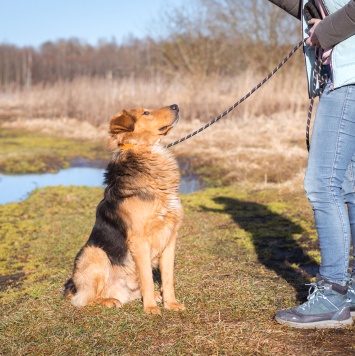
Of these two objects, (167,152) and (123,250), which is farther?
(167,152)

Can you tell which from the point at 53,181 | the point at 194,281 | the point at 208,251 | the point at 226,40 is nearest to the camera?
the point at 194,281

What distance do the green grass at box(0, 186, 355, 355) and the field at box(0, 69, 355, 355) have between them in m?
0.01

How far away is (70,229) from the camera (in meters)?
6.93

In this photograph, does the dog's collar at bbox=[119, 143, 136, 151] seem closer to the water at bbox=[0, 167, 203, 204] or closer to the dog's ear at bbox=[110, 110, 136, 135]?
the dog's ear at bbox=[110, 110, 136, 135]

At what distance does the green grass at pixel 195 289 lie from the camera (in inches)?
125

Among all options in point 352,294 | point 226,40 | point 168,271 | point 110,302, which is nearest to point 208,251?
point 168,271

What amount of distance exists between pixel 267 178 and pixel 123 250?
6.54m

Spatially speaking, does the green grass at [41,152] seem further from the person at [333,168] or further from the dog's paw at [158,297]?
the person at [333,168]

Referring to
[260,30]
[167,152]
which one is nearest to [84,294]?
[167,152]

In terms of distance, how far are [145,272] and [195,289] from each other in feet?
1.97

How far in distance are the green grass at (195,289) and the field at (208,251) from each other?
1cm

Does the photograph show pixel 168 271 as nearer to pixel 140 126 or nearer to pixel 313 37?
pixel 140 126

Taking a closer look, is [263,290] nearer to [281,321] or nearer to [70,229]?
[281,321]

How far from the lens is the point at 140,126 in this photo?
4.13 metres
